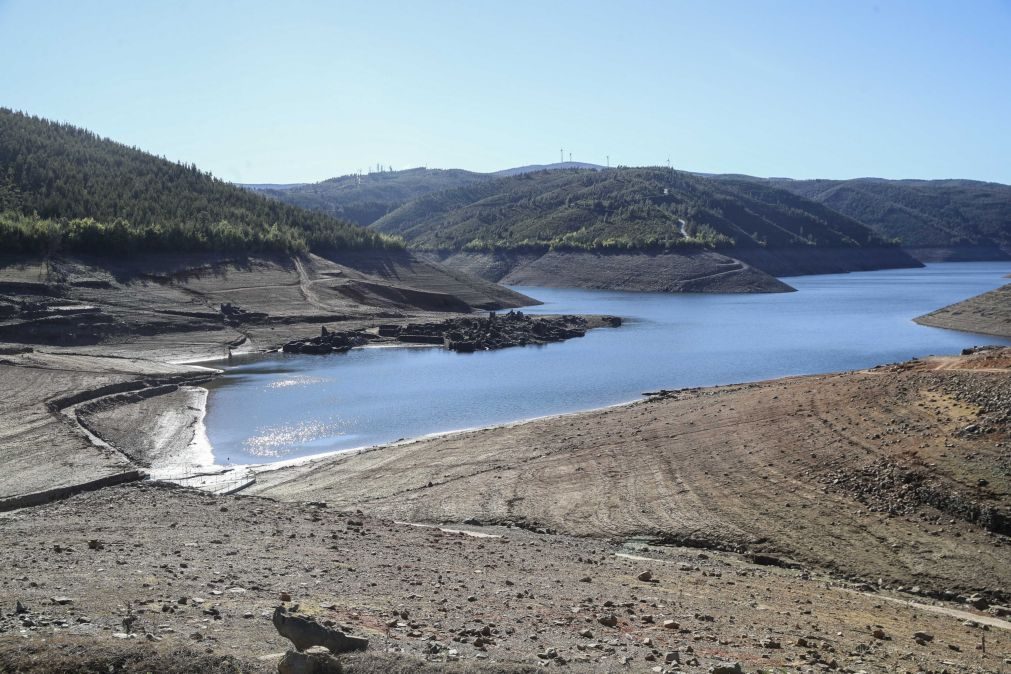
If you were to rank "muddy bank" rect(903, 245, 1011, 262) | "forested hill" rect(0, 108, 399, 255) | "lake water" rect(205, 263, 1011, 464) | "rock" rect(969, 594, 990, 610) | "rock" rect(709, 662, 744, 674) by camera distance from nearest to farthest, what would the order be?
"rock" rect(709, 662, 744, 674)
"rock" rect(969, 594, 990, 610)
"lake water" rect(205, 263, 1011, 464)
"forested hill" rect(0, 108, 399, 255)
"muddy bank" rect(903, 245, 1011, 262)

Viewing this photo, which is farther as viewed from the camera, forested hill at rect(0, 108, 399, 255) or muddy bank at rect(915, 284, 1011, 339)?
forested hill at rect(0, 108, 399, 255)

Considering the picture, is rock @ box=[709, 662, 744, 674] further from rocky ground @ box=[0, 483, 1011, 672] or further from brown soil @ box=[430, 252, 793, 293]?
brown soil @ box=[430, 252, 793, 293]

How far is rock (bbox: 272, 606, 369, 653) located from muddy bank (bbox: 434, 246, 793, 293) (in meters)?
96.7

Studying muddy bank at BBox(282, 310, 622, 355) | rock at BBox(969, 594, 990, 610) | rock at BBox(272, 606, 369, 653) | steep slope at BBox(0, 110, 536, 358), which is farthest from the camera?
muddy bank at BBox(282, 310, 622, 355)

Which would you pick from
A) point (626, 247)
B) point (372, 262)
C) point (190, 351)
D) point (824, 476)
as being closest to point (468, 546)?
point (824, 476)

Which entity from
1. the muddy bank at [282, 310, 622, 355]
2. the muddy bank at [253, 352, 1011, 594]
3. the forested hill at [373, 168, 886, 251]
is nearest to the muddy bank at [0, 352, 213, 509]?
the muddy bank at [253, 352, 1011, 594]

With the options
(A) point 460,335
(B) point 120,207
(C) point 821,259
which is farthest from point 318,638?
(C) point 821,259

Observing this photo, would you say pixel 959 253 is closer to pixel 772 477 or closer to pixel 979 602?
pixel 772 477

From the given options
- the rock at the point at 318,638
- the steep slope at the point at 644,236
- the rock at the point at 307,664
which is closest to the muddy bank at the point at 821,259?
the steep slope at the point at 644,236

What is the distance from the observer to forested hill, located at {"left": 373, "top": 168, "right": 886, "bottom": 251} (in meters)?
122

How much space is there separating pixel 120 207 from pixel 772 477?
6090 cm

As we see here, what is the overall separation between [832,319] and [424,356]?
3494 cm

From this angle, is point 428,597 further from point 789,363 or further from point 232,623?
point 789,363

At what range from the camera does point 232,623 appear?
9.20 m
